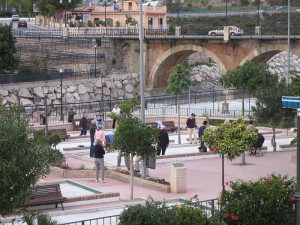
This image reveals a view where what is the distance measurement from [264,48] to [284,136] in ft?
77.9

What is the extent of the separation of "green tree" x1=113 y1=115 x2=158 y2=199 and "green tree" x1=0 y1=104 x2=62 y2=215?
7219 mm

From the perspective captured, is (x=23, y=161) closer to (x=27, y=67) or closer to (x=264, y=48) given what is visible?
(x=264, y=48)

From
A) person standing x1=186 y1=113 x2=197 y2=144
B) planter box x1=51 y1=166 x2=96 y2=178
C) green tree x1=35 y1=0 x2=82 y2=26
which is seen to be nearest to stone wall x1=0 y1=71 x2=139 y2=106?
green tree x1=35 y1=0 x2=82 y2=26

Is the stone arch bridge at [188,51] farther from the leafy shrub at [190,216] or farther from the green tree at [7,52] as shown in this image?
the leafy shrub at [190,216]

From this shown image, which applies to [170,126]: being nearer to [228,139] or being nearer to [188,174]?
[188,174]

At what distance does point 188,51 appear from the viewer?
204ft

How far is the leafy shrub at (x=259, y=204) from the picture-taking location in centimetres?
1596

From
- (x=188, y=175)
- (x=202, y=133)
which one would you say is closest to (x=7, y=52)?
(x=202, y=133)

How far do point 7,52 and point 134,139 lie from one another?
36707 mm

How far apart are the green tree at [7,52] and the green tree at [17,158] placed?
42.9m

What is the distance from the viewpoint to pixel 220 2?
121 metres

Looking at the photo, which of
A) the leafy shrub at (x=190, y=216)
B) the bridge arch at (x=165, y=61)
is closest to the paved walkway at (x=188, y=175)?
the leafy shrub at (x=190, y=216)

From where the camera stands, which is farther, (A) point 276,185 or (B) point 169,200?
(B) point 169,200

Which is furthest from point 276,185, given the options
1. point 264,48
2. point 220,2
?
point 220,2
